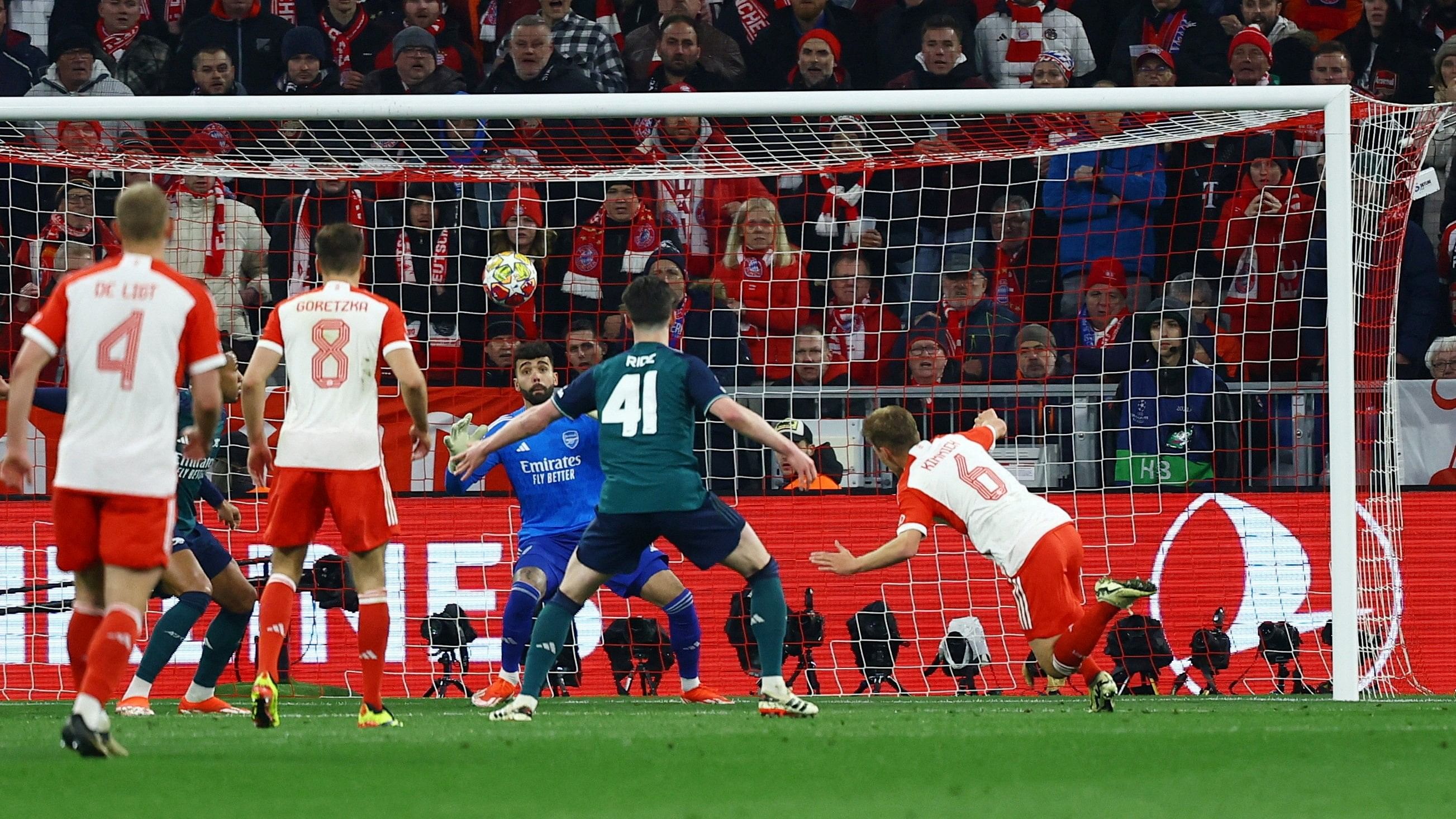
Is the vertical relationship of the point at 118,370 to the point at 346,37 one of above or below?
below

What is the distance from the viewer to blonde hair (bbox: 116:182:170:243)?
573 centimetres

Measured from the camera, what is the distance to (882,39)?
13977 mm

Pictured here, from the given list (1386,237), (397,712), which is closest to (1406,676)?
(1386,237)

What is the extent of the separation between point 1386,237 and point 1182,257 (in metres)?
2.43

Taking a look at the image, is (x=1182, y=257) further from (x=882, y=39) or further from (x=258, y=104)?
(x=258, y=104)

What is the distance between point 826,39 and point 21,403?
8.89 meters

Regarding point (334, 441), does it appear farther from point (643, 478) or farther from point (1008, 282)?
point (1008, 282)

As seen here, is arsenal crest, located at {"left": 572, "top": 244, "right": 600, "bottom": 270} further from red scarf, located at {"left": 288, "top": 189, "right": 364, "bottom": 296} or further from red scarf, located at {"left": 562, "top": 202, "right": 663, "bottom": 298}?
red scarf, located at {"left": 288, "top": 189, "right": 364, "bottom": 296}

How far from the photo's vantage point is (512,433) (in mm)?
7508

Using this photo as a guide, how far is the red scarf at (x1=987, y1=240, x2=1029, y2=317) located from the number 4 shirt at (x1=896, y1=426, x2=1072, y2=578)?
3.28 meters

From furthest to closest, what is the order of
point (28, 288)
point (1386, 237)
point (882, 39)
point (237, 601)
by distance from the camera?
point (882, 39) → point (28, 288) → point (1386, 237) → point (237, 601)

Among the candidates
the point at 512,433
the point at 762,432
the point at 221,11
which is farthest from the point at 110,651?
the point at 221,11

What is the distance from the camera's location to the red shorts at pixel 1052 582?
840 cm

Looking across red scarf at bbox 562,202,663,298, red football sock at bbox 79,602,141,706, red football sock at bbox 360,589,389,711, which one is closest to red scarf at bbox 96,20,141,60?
red scarf at bbox 562,202,663,298
